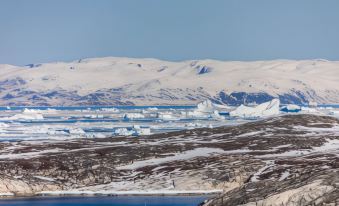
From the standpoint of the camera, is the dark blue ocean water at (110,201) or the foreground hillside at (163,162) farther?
the foreground hillside at (163,162)

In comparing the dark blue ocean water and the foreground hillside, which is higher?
the foreground hillside

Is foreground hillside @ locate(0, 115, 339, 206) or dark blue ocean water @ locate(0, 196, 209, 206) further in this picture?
foreground hillside @ locate(0, 115, 339, 206)

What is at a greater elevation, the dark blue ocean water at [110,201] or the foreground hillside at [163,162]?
the foreground hillside at [163,162]

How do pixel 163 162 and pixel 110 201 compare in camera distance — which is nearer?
pixel 110 201

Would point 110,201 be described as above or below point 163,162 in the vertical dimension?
below

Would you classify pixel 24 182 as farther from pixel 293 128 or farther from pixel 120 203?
pixel 293 128
